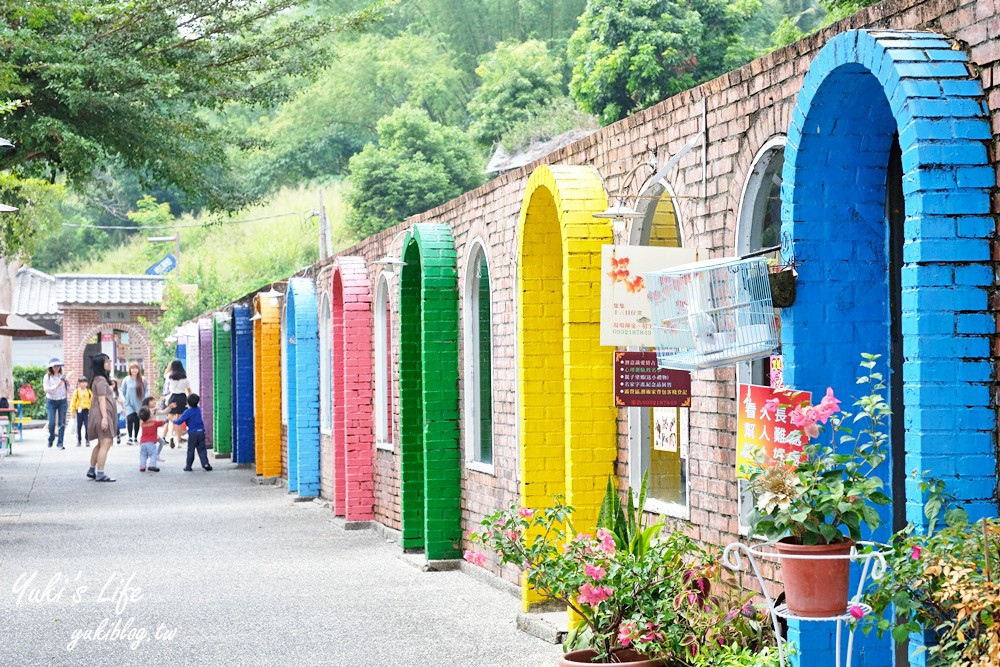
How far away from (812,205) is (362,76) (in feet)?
206

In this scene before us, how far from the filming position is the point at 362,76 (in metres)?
67.2

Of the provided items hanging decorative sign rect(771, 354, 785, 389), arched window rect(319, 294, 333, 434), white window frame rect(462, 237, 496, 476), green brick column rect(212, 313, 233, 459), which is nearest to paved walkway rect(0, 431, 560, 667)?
white window frame rect(462, 237, 496, 476)

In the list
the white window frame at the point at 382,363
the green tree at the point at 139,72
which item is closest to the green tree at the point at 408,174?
the green tree at the point at 139,72

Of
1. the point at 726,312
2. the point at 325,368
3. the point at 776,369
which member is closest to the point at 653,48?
the point at 325,368

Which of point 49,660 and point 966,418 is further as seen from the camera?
point 49,660

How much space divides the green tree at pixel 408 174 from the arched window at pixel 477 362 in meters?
34.9

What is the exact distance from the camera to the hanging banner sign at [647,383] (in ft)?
25.4

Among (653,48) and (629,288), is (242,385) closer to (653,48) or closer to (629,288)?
(653,48)

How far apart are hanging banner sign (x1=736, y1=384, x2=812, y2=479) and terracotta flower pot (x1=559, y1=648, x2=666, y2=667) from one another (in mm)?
989

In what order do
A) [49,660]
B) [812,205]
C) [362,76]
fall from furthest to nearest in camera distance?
[362,76]
[49,660]
[812,205]

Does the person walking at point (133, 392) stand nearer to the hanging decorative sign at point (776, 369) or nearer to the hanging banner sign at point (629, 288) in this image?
the hanging banner sign at point (629, 288)

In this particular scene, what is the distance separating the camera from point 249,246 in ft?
198

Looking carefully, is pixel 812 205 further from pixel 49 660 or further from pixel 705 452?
pixel 49 660

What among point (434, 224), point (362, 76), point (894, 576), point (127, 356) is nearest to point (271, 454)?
point (434, 224)
